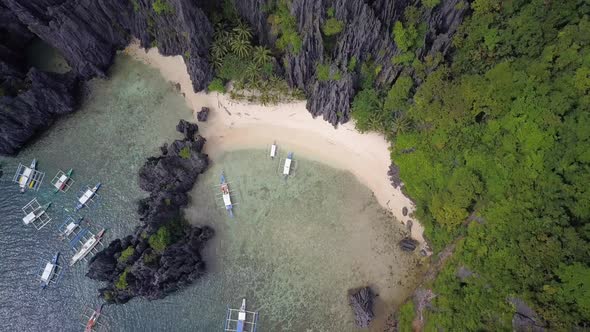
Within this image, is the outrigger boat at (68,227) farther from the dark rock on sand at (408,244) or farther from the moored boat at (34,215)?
the dark rock on sand at (408,244)

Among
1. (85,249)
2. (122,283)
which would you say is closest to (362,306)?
(122,283)

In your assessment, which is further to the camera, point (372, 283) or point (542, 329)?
point (372, 283)

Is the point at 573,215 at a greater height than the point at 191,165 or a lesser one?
lesser

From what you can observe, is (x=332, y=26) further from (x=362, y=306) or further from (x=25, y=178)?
(x=25, y=178)

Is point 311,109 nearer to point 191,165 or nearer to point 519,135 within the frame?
point 191,165

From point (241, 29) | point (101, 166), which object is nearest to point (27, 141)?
point (101, 166)

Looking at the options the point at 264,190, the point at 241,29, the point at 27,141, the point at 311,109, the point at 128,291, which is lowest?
the point at 128,291

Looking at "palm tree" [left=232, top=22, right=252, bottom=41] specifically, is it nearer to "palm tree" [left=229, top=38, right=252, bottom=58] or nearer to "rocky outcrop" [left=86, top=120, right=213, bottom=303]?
"palm tree" [left=229, top=38, right=252, bottom=58]

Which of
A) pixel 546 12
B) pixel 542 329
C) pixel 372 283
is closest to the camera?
pixel 542 329
